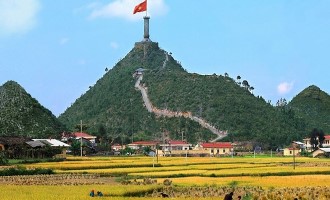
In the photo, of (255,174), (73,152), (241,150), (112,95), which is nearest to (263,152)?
(241,150)

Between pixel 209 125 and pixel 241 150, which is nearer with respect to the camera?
pixel 241 150

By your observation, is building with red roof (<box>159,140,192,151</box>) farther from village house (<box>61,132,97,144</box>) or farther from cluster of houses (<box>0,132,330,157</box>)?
village house (<box>61,132,97,144</box>)

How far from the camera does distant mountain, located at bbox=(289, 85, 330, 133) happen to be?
158 metres

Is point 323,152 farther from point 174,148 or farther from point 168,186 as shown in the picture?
point 168,186

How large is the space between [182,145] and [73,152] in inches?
896

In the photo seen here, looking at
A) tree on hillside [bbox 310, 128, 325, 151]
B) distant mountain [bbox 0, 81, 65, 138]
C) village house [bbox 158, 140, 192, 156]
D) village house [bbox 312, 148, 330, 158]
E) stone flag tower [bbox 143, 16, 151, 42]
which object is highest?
stone flag tower [bbox 143, 16, 151, 42]

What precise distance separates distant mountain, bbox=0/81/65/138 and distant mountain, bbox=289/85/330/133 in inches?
2820

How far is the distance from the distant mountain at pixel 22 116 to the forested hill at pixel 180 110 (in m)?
10.9

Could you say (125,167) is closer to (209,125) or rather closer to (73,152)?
(73,152)

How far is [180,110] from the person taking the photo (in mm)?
129375

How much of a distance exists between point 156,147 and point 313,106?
302 feet

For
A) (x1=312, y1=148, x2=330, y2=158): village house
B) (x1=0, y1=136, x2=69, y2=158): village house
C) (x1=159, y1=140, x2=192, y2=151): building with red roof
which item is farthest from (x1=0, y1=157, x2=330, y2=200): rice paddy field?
(x1=159, y1=140, x2=192, y2=151): building with red roof

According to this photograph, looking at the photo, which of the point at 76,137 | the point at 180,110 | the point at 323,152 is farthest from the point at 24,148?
the point at 180,110

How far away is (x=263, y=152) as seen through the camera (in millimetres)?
107562
